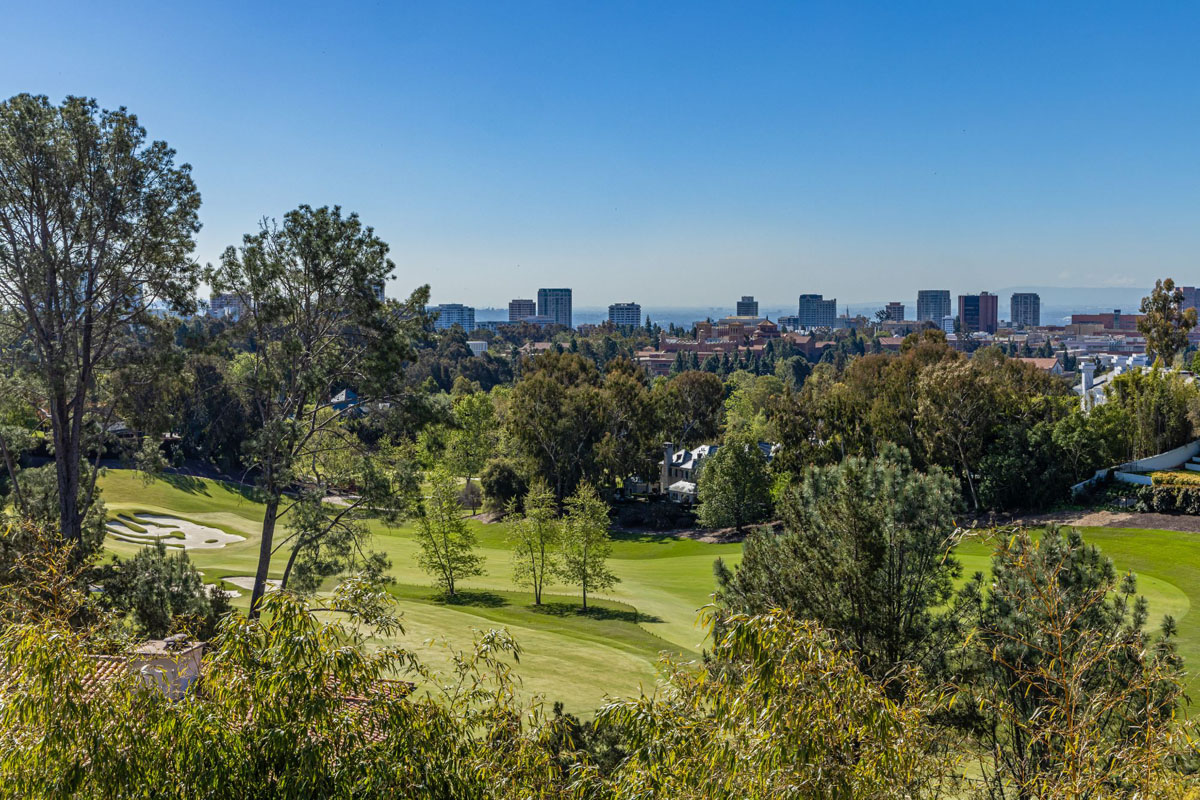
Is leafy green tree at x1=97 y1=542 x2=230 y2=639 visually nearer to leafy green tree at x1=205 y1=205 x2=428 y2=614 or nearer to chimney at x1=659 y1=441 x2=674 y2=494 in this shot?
leafy green tree at x1=205 y1=205 x2=428 y2=614

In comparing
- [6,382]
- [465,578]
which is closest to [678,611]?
[465,578]

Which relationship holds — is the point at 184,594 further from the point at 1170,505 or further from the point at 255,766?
the point at 1170,505

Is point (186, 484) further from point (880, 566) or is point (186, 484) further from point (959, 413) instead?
point (880, 566)

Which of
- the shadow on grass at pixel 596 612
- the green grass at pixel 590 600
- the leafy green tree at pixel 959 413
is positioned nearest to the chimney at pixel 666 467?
the green grass at pixel 590 600

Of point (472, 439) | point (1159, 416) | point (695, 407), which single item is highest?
point (1159, 416)

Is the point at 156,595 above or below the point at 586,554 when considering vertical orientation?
above

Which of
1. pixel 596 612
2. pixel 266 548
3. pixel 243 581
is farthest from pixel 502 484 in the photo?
pixel 266 548

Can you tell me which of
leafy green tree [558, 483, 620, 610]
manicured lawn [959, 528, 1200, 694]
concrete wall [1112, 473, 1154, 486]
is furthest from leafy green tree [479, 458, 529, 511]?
concrete wall [1112, 473, 1154, 486]
